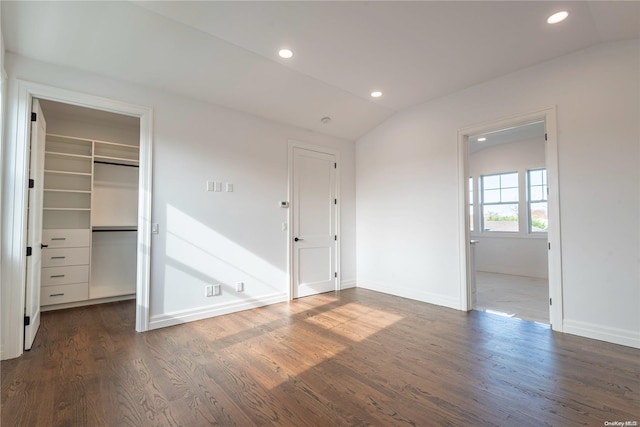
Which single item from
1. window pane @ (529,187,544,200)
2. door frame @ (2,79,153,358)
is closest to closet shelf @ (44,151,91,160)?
door frame @ (2,79,153,358)

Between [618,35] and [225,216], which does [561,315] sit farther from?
[225,216]

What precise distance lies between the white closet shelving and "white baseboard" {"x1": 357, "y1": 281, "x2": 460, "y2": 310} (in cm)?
392

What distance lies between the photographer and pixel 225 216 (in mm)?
3842

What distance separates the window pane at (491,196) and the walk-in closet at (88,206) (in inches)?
294

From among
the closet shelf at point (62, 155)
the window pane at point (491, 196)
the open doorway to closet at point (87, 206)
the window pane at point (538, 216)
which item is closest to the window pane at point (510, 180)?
the window pane at point (491, 196)

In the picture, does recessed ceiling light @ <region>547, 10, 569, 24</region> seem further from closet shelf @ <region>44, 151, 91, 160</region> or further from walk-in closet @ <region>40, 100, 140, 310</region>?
closet shelf @ <region>44, 151, 91, 160</region>

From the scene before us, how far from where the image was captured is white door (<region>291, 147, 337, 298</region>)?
4637 mm

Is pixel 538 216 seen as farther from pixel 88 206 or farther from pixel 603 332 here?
pixel 88 206

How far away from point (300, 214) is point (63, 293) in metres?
3.43

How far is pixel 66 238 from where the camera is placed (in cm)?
404

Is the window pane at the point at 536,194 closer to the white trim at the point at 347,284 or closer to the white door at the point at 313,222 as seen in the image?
the white trim at the point at 347,284

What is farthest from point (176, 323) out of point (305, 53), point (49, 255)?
point (305, 53)

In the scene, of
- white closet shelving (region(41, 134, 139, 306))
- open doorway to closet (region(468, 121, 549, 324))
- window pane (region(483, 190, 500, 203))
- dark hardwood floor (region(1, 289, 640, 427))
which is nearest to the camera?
dark hardwood floor (region(1, 289, 640, 427))

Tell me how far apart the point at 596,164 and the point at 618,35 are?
1.20 m
